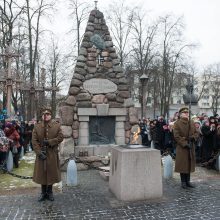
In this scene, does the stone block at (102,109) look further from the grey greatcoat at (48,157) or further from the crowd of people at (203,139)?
the grey greatcoat at (48,157)

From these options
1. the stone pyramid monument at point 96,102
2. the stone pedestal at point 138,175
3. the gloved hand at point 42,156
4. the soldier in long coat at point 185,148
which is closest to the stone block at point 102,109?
the stone pyramid monument at point 96,102

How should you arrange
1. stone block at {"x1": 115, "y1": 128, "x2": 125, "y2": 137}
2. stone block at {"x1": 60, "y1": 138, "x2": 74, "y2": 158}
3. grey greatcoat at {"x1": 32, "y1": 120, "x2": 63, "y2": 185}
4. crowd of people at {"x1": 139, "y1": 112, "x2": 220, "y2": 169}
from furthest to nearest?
stone block at {"x1": 115, "y1": 128, "x2": 125, "y2": 137} → stone block at {"x1": 60, "y1": 138, "x2": 74, "y2": 158} → crowd of people at {"x1": 139, "y1": 112, "x2": 220, "y2": 169} → grey greatcoat at {"x1": 32, "y1": 120, "x2": 63, "y2": 185}

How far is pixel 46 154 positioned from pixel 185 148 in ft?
11.4

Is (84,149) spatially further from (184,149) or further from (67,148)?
(184,149)

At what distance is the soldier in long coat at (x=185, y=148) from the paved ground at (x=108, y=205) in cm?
45

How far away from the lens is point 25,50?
2731cm

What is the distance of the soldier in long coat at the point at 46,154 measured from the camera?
698 cm

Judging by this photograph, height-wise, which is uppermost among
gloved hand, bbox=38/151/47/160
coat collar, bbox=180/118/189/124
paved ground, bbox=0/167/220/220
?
coat collar, bbox=180/118/189/124

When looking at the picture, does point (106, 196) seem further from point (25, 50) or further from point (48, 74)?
point (48, 74)

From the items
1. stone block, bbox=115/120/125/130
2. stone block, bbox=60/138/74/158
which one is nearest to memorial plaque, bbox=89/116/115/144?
stone block, bbox=115/120/125/130

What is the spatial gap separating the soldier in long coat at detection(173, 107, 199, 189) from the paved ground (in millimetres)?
446

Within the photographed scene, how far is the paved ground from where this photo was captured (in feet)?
19.7

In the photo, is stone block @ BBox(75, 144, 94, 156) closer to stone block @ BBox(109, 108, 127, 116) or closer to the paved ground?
stone block @ BBox(109, 108, 127, 116)

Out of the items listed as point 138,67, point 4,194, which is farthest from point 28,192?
point 138,67
